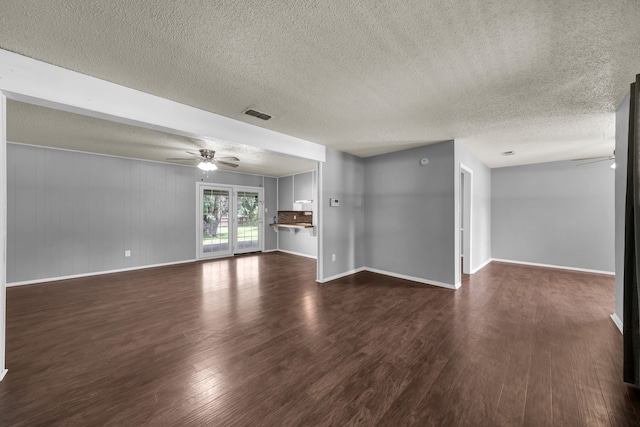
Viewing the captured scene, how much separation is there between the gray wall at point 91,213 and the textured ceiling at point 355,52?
4.01 metres

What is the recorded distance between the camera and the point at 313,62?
6.31 ft

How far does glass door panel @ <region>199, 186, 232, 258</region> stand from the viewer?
21.5ft

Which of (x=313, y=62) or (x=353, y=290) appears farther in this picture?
(x=353, y=290)

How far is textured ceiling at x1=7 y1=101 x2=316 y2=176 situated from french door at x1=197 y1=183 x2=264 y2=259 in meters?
1.61

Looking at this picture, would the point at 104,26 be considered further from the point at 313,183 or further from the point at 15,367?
the point at 313,183

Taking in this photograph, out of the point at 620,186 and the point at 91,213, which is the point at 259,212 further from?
the point at 620,186

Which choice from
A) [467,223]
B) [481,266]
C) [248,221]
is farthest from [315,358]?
[248,221]

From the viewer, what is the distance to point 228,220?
7.05 metres

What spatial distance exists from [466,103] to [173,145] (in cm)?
465

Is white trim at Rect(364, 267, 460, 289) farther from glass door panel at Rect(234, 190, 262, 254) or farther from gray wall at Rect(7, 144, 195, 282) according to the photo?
gray wall at Rect(7, 144, 195, 282)

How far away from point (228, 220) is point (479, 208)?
21.8 feet

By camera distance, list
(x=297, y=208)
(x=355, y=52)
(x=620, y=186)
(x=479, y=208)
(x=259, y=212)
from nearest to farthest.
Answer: (x=355, y=52) < (x=620, y=186) < (x=479, y=208) < (x=297, y=208) < (x=259, y=212)

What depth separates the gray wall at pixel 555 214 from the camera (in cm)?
498

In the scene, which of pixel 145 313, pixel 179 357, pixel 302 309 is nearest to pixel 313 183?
pixel 302 309
